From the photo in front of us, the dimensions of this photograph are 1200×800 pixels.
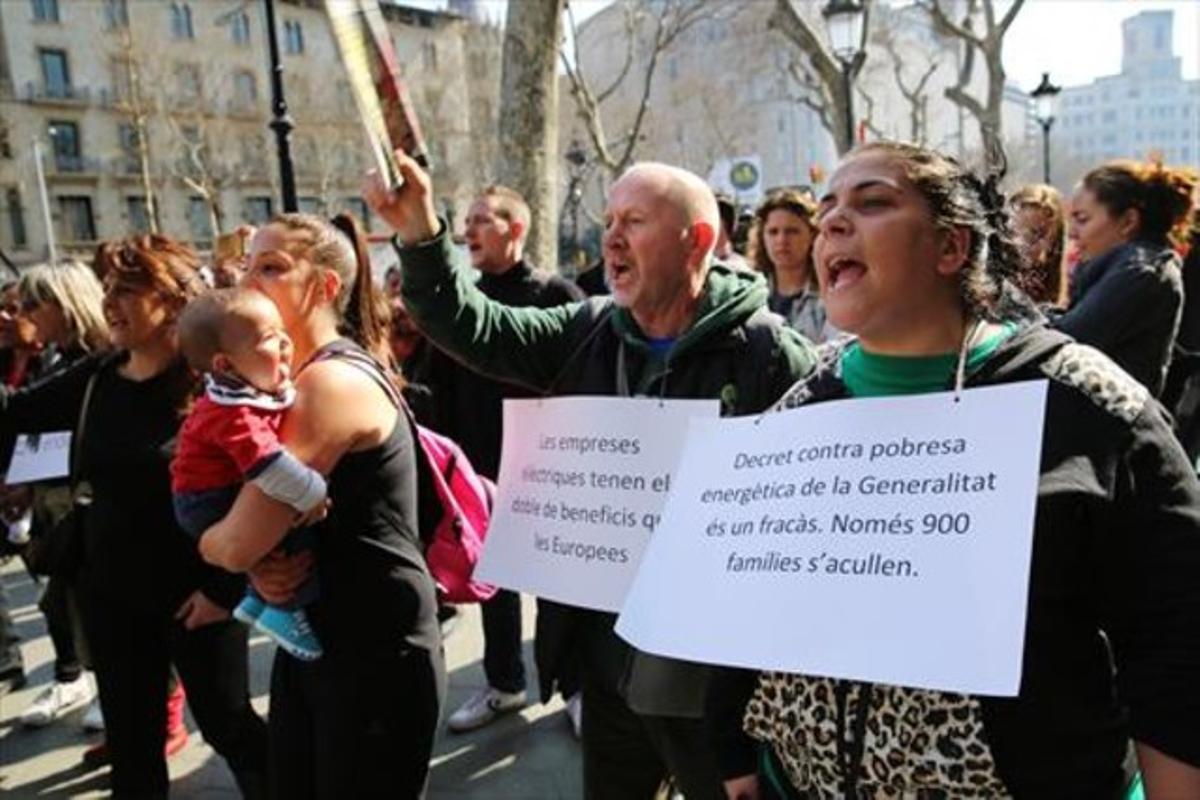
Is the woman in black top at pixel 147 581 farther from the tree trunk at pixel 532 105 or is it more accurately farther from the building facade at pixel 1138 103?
the building facade at pixel 1138 103

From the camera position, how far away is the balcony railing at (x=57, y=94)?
1640 inches

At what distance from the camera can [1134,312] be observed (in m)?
3.17

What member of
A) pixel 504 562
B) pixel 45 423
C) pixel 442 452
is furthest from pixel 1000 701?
pixel 45 423

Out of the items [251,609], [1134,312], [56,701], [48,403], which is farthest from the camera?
[56,701]

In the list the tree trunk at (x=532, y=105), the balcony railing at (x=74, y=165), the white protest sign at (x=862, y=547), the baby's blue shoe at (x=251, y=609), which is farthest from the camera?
the balcony railing at (x=74, y=165)

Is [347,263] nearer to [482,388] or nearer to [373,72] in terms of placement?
[373,72]

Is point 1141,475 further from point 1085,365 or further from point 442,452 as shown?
point 442,452

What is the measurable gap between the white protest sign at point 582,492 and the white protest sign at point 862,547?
0.35 metres

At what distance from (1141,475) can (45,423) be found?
337cm

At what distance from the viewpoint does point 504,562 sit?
7.57 ft

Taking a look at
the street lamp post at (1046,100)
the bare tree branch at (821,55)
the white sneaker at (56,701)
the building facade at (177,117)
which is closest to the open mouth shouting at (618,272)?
the white sneaker at (56,701)

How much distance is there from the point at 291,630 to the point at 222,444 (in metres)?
0.45

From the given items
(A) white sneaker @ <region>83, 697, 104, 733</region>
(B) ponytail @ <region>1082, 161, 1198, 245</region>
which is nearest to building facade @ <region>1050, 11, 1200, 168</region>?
(B) ponytail @ <region>1082, 161, 1198, 245</region>

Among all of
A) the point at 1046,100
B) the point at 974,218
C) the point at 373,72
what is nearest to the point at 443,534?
the point at 373,72
